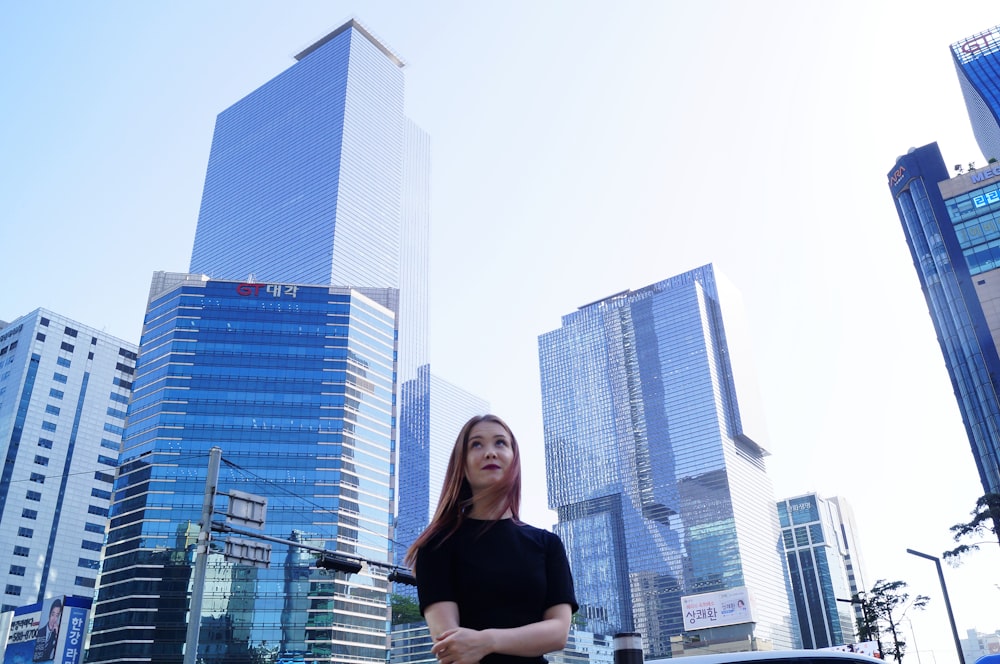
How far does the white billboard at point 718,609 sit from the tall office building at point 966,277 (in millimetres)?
31245

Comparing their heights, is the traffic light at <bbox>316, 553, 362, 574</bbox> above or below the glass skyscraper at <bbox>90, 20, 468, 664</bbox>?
below

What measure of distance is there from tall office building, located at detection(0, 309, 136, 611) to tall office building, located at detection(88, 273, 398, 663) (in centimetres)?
541

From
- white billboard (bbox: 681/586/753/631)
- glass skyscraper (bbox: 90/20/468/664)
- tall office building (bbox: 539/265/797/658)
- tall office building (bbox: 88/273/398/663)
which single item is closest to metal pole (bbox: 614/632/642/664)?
white billboard (bbox: 681/586/753/631)

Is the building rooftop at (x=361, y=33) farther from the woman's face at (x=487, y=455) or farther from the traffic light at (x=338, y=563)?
the woman's face at (x=487, y=455)

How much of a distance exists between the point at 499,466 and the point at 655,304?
622 ft

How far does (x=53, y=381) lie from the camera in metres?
101

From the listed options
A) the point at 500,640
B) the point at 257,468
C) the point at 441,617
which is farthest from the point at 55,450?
the point at 500,640

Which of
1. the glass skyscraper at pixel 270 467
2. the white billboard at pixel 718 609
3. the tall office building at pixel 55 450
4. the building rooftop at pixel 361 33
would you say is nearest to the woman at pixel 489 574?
the white billboard at pixel 718 609

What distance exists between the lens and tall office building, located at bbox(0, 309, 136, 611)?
92125 mm

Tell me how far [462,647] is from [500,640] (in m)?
0.14

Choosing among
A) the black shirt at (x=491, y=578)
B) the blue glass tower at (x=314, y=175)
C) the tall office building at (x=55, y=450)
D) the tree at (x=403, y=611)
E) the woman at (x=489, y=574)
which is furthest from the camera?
the blue glass tower at (x=314, y=175)

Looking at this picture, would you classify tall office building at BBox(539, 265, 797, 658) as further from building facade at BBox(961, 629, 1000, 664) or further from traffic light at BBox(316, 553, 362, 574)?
traffic light at BBox(316, 553, 362, 574)

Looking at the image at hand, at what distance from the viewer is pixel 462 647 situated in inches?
87.6

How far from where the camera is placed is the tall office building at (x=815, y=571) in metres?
179
